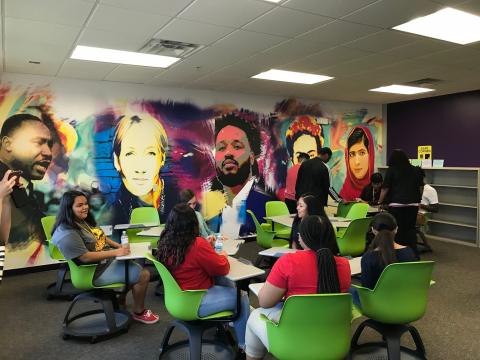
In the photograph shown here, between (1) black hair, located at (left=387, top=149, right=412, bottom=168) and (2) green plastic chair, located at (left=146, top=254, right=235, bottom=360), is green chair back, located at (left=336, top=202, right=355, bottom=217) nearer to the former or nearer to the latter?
(1) black hair, located at (left=387, top=149, right=412, bottom=168)

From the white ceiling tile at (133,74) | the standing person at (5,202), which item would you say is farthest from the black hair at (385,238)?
the white ceiling tile at (133,74)

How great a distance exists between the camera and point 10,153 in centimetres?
536

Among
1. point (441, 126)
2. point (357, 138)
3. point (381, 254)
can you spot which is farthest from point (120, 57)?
point (441, 126)

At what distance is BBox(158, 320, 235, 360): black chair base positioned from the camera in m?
2.83

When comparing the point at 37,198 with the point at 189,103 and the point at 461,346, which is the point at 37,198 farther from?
the point at 461,346

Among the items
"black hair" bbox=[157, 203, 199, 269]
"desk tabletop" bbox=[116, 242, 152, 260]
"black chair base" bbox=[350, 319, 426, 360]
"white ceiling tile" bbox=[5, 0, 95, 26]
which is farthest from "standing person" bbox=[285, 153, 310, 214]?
"white ceiling tile" bbox=[5, 0, 95, 26]

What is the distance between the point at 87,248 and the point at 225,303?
1451 millimetres

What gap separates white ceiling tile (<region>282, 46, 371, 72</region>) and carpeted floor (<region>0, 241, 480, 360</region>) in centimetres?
285

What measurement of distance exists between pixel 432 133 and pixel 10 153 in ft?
24.6

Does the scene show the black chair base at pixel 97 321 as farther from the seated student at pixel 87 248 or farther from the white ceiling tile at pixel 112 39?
the white ceiling tile at pixel 112 39

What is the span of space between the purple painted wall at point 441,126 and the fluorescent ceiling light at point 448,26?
12.8ft

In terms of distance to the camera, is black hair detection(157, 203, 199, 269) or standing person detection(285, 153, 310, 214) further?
standing person detection(285, 153, 310, 214)

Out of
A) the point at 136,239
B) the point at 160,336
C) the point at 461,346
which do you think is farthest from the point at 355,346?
the point at 136,239

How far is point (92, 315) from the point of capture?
4.00m
